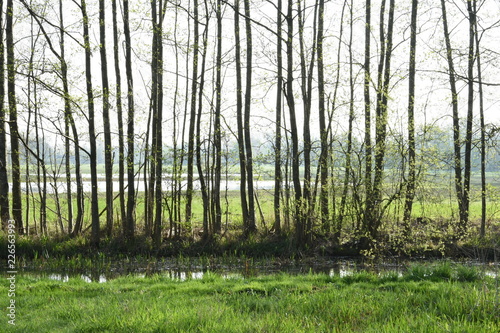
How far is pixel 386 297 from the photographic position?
19.5ft

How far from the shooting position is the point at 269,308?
5.58 m

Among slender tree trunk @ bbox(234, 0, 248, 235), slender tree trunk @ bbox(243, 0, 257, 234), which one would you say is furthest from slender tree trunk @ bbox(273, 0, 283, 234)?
slender tree trunk @ bbox(234, 0, 248, 235)

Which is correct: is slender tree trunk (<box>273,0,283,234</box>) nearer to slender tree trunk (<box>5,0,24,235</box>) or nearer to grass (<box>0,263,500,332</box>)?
grass (<box>0,263,500,332</box>)

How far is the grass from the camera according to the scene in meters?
4.38

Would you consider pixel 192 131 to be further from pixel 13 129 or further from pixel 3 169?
pixel 3 169

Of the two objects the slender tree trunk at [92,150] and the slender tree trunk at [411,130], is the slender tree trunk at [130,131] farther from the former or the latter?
the slender tree trunk at [411,130]

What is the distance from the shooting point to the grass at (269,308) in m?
4.38

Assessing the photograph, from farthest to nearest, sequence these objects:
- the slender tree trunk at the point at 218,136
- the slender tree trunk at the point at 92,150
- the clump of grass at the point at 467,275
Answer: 1. the slender tree trunk at the point at 218,136
2. the slender tree trunk at the point at 92,150
3. the clump of grass at the point at 467,275

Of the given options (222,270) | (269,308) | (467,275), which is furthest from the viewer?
(222,270)

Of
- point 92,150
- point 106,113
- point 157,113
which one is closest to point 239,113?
point 157,113

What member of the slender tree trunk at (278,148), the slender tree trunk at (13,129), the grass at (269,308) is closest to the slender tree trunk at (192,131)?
the slender tree trunk at (278,148)

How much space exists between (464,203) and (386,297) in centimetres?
881

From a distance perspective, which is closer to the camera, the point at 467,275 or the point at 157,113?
the point at 467,275

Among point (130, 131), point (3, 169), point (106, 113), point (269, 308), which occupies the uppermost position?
point (106, 113)
